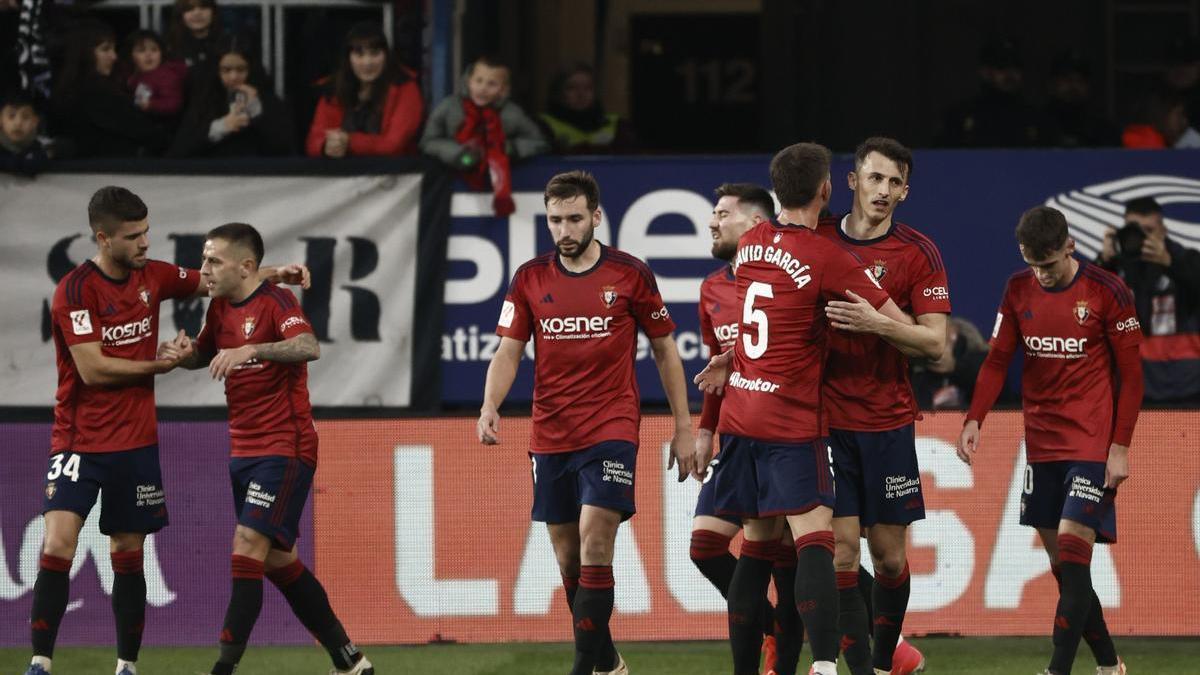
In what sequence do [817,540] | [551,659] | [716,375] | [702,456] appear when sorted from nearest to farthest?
[817,540] → [702,456] → [716,375] → [551,659]

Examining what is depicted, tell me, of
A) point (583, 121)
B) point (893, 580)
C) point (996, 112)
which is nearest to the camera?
point (893, 580)

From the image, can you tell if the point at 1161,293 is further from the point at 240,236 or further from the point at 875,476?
the point at 240,236

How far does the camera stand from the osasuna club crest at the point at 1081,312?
327 inches

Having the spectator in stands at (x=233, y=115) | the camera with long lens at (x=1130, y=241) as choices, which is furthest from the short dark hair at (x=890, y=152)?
the spectator in stands at (x=233, y=115)

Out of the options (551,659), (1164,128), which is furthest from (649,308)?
(1164,128)

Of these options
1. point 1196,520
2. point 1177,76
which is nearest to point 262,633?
point 1196,520

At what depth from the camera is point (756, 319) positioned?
293 inches

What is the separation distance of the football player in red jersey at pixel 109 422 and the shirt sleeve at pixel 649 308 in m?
1.55

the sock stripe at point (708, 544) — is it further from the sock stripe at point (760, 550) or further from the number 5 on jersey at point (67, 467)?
the number 5 on jersey at point (67, 467)

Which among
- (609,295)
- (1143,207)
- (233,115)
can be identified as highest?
(233,115)

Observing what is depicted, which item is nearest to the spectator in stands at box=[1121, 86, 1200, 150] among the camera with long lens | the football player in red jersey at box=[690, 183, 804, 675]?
the camera with long lens

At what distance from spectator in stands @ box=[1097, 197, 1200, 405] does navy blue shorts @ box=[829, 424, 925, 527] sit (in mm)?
3074

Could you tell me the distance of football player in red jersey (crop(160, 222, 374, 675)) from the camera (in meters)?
8.41

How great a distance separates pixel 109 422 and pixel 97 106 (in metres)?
3.48
